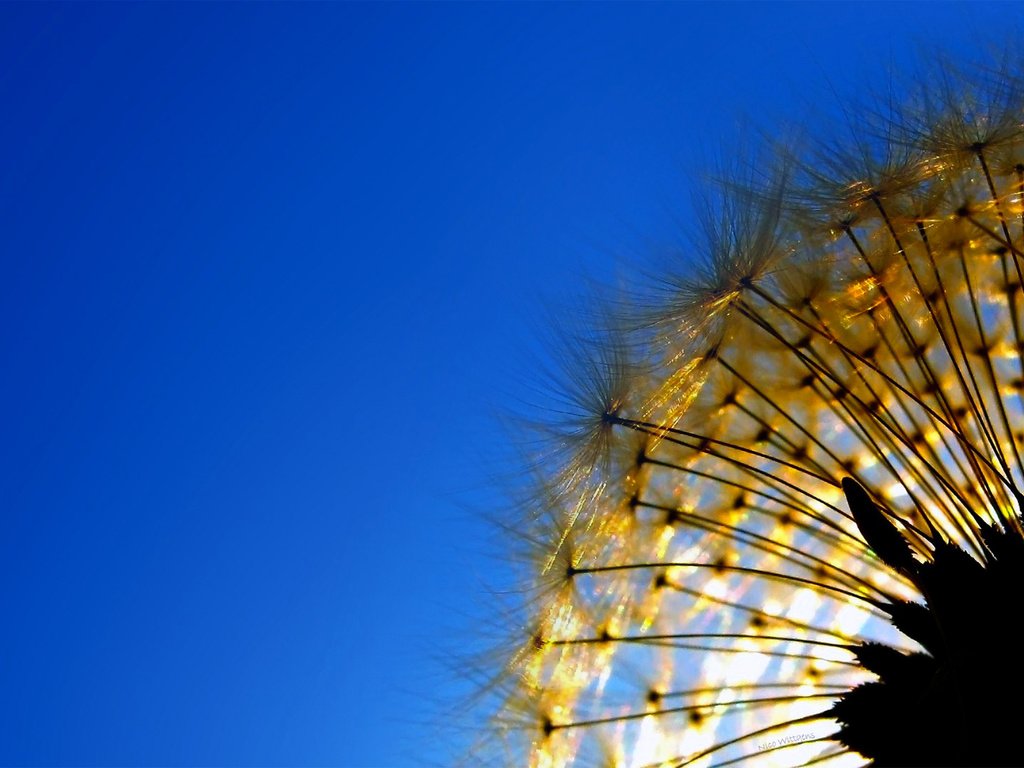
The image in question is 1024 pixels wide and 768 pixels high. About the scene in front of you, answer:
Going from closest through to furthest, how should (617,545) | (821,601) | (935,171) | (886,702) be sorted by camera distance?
1. (886,702)
2. (935,171)
3. (617,545)
4. (821,601)

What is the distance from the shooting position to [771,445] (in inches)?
336

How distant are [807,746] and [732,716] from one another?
0.74m

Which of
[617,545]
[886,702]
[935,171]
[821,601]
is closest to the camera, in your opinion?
[886,702]

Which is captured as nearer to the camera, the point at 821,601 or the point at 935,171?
the point at 935,171

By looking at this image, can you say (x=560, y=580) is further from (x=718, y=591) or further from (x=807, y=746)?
(x=807, y=746)

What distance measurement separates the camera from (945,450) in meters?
8.18

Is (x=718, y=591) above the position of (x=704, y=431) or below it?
below

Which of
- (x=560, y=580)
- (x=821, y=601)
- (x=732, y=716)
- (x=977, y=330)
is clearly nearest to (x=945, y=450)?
(x=977, y=330)

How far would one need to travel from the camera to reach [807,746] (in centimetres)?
759

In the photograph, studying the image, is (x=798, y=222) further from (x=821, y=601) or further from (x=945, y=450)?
(x=821, y=601)


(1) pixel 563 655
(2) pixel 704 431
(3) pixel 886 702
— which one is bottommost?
(3) pixel 886 702

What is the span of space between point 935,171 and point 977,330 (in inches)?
64.0

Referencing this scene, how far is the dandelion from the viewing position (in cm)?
757

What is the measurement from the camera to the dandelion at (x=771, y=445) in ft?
24.8
